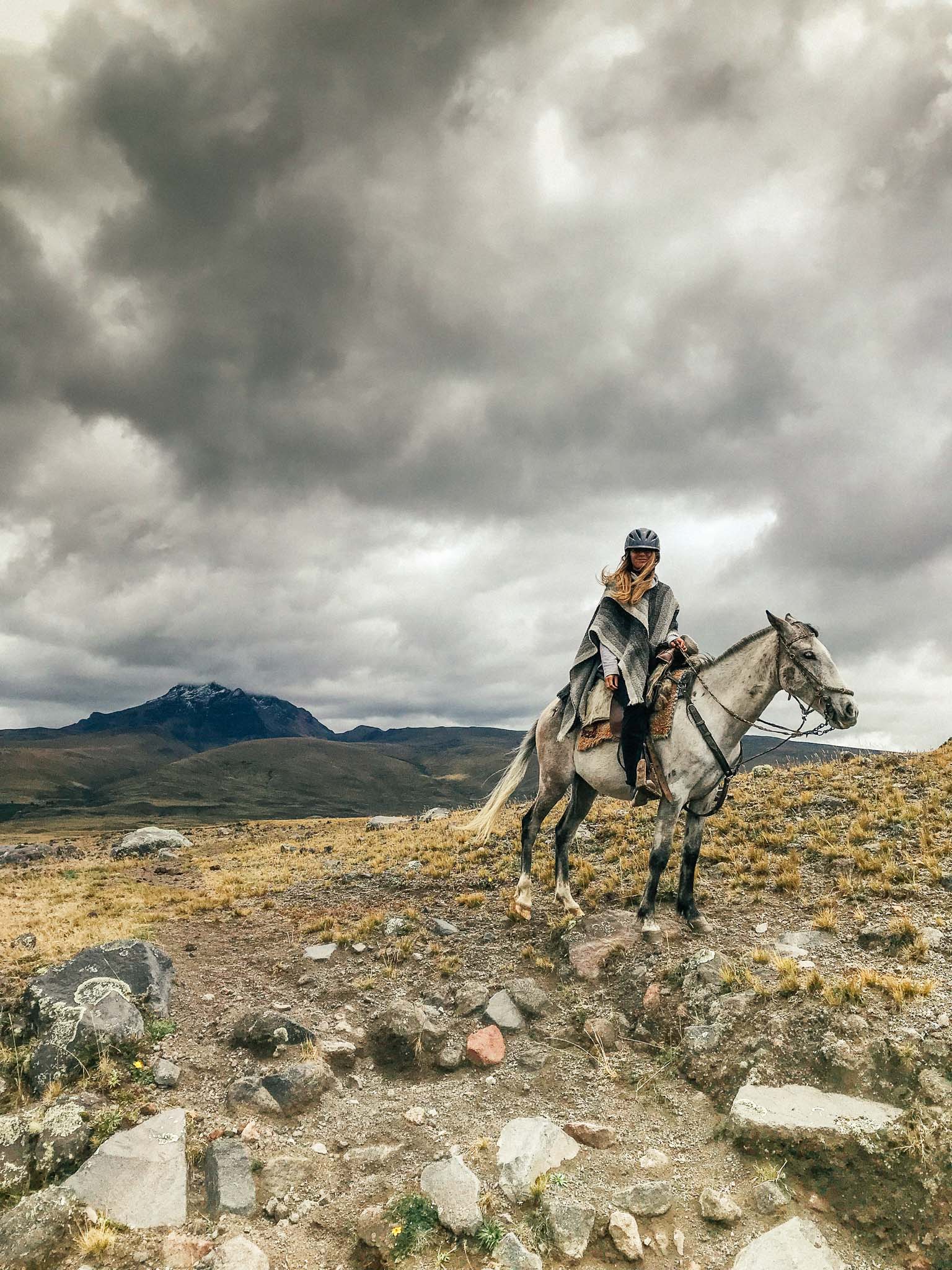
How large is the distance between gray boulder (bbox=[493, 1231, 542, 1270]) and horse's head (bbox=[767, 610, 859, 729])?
6.79 m

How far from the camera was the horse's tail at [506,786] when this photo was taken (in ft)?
38.2

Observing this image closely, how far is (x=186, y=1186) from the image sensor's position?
207 inches

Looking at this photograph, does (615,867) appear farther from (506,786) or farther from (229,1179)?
(229,1179)

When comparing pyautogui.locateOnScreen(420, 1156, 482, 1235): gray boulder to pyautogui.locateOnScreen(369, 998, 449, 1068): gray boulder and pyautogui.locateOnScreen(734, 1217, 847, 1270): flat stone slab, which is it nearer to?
pyautogui.locateOnScreen(734, 1217, 847, 1270): flat stone slab

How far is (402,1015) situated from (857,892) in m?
Answer: 6.96

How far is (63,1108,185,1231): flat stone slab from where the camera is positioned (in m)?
4.95

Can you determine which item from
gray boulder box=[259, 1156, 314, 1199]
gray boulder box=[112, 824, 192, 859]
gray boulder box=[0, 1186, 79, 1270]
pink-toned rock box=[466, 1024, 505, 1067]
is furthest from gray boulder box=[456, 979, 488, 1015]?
gray boulder box=[112, 824, 192, 859]

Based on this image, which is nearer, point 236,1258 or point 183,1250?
point 236,1258

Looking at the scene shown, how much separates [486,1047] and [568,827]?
14.2ft

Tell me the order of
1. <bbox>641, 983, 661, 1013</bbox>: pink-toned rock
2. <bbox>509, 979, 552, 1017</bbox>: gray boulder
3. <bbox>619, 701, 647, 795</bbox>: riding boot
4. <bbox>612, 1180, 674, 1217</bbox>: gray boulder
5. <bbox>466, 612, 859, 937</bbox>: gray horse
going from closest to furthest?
<bbox>612, 1180, 674, 1217</bbox>: gray boulder, <bbox>641, 983, 661, 1013</bbox>: pink-toned rock, <bbox>509, 979, 552, 1017</bbox>: gray boulder, <bbox>466, 612, 859, 937</bbox>: gray horse, <bbox>619, 701, 647, 795</bbox>: riding boot

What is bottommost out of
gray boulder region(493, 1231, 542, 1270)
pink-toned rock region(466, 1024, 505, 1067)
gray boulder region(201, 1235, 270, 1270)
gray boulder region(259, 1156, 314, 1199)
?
gray boulder region(259, 1156, 314, 1199)

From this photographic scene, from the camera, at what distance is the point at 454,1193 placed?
4.87 meters

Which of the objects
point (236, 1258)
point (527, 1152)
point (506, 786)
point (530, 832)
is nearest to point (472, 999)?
point (527, 1152)

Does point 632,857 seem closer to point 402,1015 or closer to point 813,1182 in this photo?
point 402,1015
